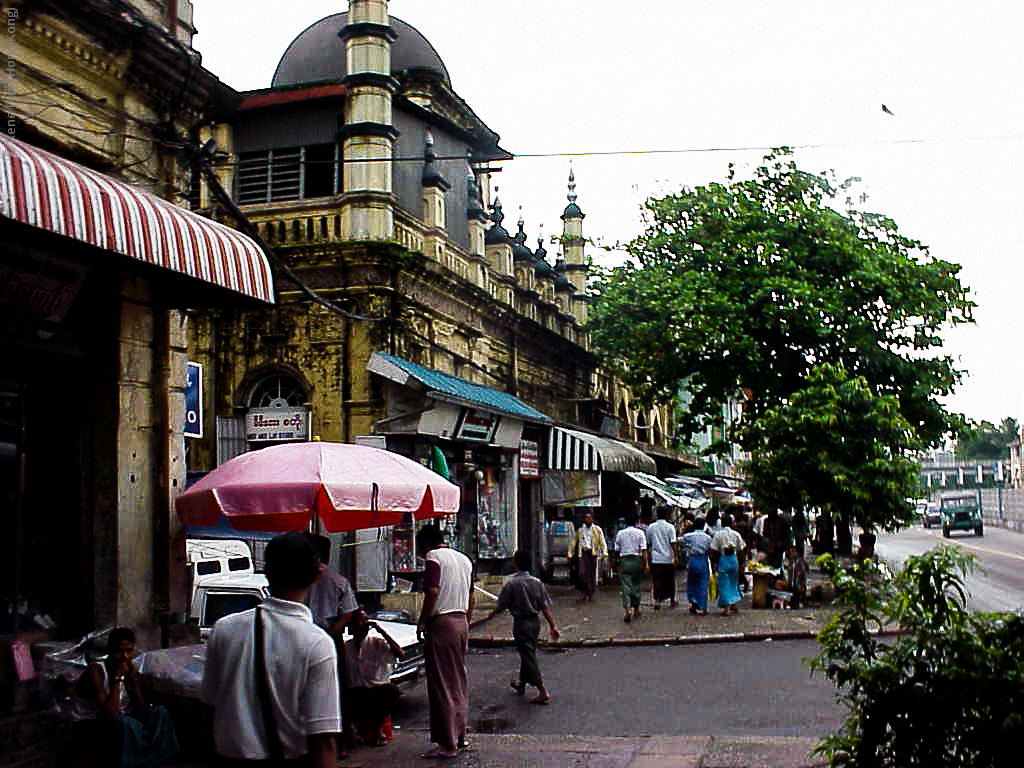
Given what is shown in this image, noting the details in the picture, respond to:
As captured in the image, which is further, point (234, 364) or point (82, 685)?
point (234, 364)

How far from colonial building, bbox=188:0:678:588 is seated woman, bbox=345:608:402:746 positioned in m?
7.35

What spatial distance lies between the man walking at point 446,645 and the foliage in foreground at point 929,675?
11.7 ft

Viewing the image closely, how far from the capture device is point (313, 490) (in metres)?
8.92

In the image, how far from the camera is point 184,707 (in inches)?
339

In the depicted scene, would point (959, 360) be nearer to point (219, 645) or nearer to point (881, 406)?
point (881, 406)

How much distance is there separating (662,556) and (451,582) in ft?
34.0

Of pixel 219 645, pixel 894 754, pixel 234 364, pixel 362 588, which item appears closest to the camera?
pixel 219 645

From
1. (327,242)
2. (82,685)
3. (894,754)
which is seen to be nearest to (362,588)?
(327,242)

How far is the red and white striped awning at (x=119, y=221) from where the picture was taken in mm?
7070

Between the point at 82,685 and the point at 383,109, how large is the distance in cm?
1234

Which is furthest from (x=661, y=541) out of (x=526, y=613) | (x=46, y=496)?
(x=46, y=496)

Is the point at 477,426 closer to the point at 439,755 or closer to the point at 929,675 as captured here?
the point at 439,755

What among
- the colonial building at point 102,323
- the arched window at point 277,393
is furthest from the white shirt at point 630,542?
the colonial building at point 102,323

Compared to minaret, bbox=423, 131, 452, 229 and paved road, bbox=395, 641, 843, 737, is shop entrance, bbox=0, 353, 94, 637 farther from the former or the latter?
minaret, bbox=423, 131, 452, 229
